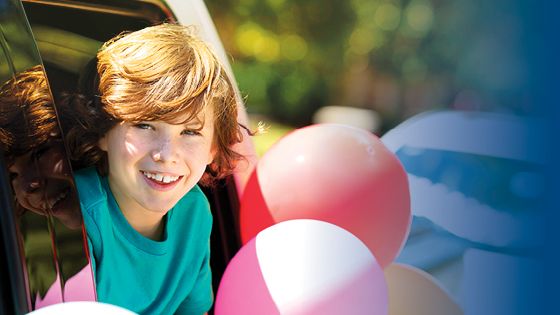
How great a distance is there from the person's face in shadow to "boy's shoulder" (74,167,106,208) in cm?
7

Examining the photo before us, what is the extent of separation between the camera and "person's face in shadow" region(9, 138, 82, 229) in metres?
1.18

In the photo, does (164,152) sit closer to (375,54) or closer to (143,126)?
(143,126)

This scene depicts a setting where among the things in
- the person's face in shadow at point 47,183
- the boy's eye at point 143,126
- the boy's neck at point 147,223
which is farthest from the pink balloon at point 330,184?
the person's face in shadow at point 47,183

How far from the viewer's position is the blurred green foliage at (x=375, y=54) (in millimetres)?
1588

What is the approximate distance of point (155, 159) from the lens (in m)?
1.33

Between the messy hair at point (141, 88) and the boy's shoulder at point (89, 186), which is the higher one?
the messy hair at point (141, 88)

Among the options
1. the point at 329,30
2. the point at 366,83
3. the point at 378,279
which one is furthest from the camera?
the point at 366,83

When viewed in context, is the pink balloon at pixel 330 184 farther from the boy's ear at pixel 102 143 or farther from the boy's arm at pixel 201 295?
the boy's ear at pixel 102 143

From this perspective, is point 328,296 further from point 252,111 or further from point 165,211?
point 252,111

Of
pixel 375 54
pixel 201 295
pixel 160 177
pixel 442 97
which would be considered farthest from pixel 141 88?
pixel 442 97

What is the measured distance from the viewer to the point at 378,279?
1.44 m

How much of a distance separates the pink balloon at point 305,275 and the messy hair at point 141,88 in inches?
11.4

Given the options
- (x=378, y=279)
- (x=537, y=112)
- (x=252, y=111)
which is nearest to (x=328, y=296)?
(x=378, y=279)

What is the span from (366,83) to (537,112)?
55 centimetres
